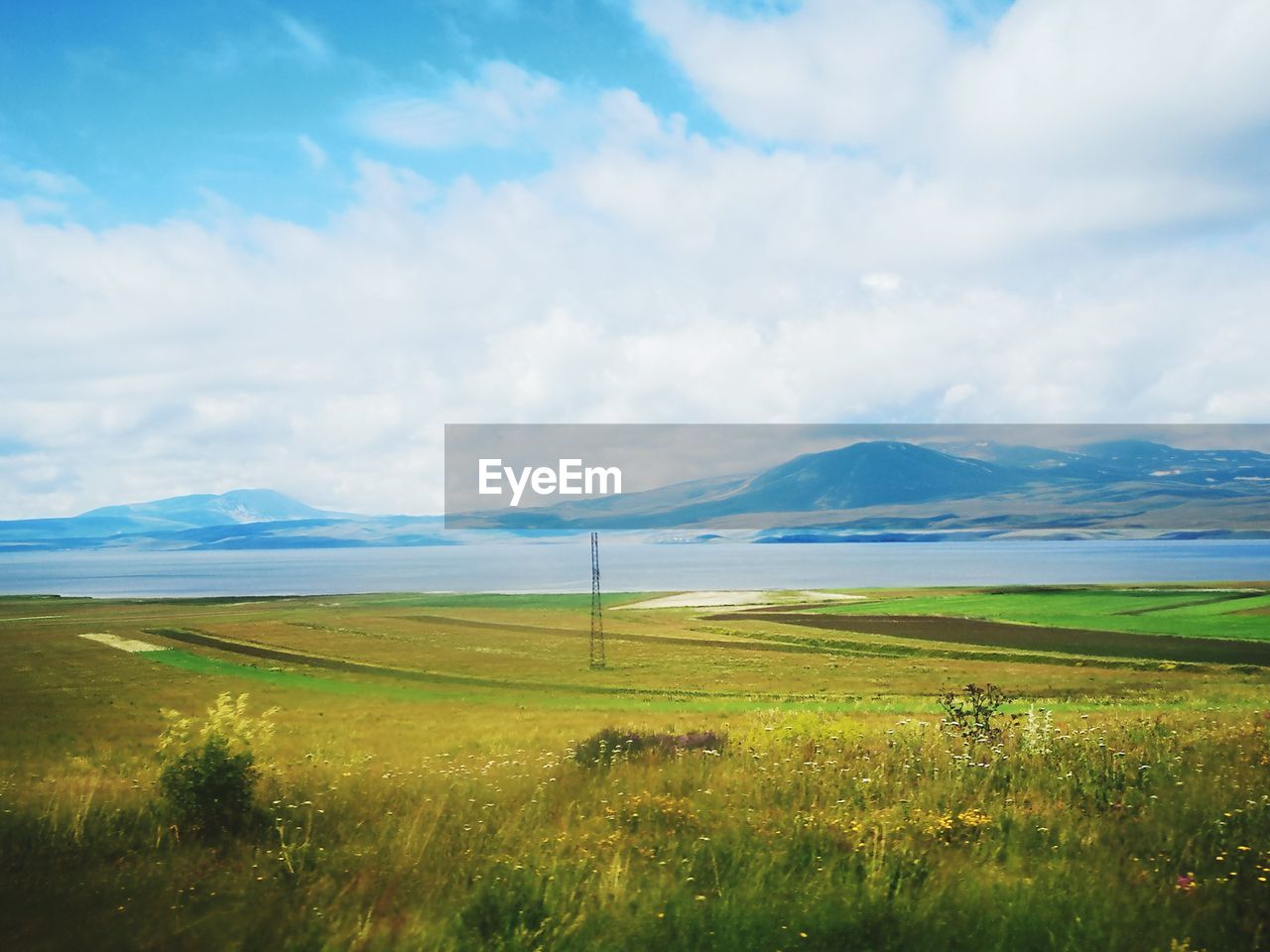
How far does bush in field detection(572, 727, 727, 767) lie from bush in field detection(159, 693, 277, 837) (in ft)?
14.8

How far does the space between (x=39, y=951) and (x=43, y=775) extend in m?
8.28

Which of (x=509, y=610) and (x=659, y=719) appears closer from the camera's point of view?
(x=659, y=719)

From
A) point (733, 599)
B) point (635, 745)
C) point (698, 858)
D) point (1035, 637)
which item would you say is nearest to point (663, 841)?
point (698, 858)

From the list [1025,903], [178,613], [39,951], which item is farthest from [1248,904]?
[178,613]

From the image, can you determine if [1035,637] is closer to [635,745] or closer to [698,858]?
[635,745]

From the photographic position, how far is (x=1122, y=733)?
1222 centimetres

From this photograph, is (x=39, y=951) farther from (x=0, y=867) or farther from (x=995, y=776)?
(x=995, y=776)

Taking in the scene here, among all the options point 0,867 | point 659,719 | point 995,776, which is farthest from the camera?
point 659,719

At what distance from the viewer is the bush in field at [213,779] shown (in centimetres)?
845

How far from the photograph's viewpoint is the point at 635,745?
12.5 m

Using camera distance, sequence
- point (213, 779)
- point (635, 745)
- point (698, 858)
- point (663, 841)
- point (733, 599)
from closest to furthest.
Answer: point (698, 858), point (663, 841), point (213, 779), point (635, 745), point (733, 599)

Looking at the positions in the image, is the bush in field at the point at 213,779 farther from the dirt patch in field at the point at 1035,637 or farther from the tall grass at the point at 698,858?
the dirt patch in field at the point at 1035,637

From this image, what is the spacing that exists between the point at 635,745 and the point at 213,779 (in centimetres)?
601

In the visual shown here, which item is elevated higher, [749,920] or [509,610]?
[749,920]
